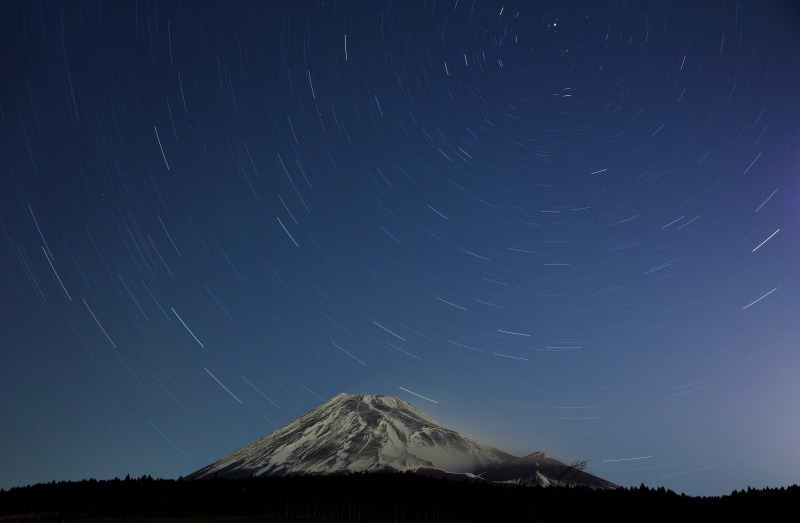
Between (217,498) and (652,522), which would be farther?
(217,498)

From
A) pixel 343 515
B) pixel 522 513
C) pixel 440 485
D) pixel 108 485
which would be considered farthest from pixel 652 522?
pixel 108 485

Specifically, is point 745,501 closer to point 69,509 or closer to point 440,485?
point 440,485

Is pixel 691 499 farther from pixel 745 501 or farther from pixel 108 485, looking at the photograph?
pixel 108 485

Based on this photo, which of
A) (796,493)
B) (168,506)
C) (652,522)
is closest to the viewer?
(796,493)

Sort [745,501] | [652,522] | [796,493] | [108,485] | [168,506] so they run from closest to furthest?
[796,493] < [745,501] < [652,522] < [168,506] < [108,485]

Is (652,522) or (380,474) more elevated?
(380,474)

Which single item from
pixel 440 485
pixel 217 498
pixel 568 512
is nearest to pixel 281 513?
pixel 217 498
